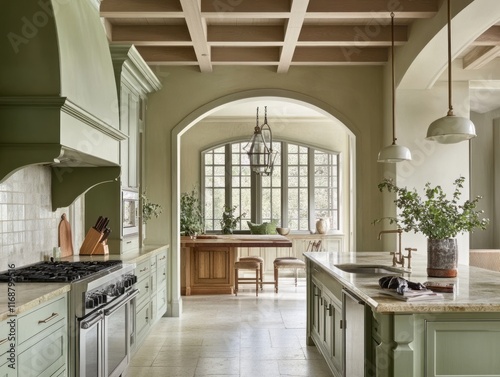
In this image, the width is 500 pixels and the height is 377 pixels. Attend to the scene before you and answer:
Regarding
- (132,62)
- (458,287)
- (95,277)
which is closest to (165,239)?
(132,62)

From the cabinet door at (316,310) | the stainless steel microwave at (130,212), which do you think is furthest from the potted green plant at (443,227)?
the stainless steel microwave at (130,212)

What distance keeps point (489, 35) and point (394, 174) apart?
5.79 ft

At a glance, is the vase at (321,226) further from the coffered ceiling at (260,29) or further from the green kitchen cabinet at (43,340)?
the green kitchen cabinet at (43,340)

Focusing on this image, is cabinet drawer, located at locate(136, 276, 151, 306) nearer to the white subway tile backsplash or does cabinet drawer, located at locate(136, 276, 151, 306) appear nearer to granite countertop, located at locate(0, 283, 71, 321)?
the white subway tile backsplash

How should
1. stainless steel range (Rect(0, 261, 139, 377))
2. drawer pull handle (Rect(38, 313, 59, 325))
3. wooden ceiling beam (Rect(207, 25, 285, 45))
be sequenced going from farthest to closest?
wooden ceiling beam (Rect(207, 25, 285, 45)) → stainless steel range (Rect(0, 261, 139, 377)) → drawer pull handle (Rect(38, 313, 59, 325))

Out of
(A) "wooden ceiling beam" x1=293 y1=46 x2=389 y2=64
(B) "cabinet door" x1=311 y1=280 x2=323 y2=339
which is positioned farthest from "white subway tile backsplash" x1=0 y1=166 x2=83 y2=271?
(A) "wooden ceiling beam" x1=293 y1=46 x2=389 y2=64

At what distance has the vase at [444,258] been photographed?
145 inches

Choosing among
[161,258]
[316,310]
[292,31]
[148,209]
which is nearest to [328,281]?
[316,310]

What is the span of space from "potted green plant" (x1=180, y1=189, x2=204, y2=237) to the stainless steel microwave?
2.96 meters

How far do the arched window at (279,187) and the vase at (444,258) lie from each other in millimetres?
7818

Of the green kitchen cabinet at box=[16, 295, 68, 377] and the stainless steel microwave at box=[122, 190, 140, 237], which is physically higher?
the stainless steel microwave at box=[122, 190, 140, 237]

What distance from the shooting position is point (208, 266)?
29.9ft

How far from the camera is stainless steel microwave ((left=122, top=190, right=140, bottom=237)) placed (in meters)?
5.90

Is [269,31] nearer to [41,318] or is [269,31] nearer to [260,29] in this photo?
[260,29]
